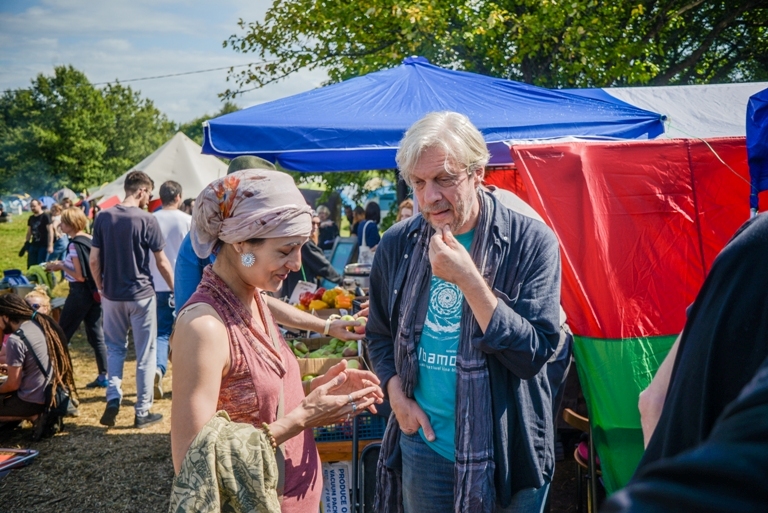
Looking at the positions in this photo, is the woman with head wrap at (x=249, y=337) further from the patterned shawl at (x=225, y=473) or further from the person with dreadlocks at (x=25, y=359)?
the person with dreadlocks at (x=25, y=359)

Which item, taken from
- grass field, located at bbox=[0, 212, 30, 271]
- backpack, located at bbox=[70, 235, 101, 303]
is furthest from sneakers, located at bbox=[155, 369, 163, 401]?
grass field, located at bbox=[0, 212, 30, 271]

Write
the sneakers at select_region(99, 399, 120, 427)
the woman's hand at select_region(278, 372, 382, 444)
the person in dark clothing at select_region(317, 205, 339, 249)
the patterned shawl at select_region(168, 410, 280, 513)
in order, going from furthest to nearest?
the person in dark clothing at select_region(317, 205, 339, 249) < the sneakers at select_region(99, 399, 120, 427) < the woman's hand at select_region(278, 372, 382, 444) < the patterned shawl at select_region(168, 410, 280, 513)

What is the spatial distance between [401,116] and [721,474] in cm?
398

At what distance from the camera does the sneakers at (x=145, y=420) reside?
5616 mm

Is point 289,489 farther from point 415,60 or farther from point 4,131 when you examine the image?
point 4,131

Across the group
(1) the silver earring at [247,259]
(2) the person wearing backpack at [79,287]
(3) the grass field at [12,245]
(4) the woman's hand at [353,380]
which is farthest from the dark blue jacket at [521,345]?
(3) the grass field at [12,245]

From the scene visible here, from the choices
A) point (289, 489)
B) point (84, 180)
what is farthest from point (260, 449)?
point (84, 180)

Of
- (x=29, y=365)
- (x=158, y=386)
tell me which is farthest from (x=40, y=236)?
(x=29, y=365)

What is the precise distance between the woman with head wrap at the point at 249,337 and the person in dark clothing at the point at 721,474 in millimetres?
1274

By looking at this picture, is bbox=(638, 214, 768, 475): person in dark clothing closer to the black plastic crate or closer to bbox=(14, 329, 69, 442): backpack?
the black plastic crate

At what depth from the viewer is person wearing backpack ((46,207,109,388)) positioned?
626 centimetres

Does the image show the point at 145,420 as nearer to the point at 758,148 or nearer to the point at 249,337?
the point at 249,337

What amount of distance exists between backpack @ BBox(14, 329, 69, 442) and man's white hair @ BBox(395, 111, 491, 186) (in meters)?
4.56

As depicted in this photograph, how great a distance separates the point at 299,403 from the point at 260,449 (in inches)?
15.0
